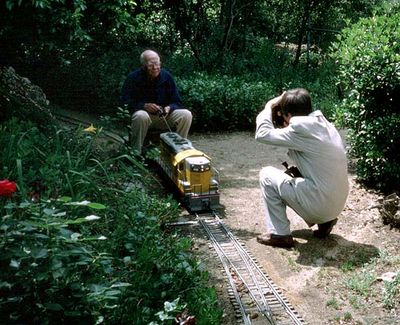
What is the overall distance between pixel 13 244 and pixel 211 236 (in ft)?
10.3

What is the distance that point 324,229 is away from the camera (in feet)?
17.6

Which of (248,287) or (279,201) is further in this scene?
(279,201)

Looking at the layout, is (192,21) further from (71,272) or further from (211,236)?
(71,272)

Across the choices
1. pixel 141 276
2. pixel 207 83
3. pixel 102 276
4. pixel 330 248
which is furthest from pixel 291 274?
pixel 207 83

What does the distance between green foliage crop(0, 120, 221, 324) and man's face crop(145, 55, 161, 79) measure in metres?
1.86

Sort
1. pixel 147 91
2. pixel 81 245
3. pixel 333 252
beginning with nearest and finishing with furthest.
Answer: pixel 81 245 < pixel 333 252 < pixel 147 91

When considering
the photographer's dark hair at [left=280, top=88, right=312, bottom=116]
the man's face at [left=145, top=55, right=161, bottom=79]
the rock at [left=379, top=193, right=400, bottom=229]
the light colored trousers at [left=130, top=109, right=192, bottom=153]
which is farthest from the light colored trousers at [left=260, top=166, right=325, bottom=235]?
the man's face at [left=145, top=55, right=161, bottom=79]

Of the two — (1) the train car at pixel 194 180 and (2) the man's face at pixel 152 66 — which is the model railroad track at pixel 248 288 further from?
(2) the man's face at pixel 152 66

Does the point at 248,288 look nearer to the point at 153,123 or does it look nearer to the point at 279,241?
the point at 279,241

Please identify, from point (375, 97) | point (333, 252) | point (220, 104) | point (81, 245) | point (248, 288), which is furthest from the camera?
point (220, 104)

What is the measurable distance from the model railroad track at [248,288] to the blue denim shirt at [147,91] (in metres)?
2.63

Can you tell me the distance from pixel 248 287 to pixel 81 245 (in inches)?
75.6

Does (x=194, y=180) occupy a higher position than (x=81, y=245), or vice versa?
(x=81, y=245)

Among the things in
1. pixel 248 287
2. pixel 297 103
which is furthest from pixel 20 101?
pixel 248 287
